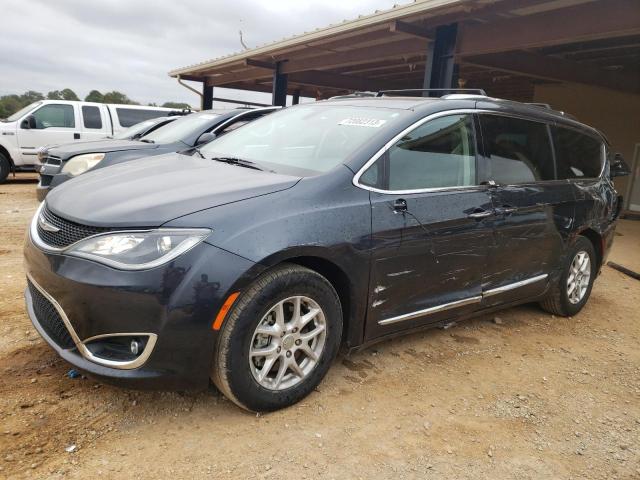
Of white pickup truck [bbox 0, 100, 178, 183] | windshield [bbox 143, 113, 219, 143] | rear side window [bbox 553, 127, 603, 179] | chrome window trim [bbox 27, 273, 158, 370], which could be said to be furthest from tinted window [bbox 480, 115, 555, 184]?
white pickup truck [bbox 0, 100, 178, 183]

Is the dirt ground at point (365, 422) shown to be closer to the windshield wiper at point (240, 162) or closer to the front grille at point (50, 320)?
the front grille at point (50, 320)

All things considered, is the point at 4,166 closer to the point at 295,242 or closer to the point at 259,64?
the point at 259,64

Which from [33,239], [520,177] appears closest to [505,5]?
[520,177]

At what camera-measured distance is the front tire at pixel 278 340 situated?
98.1 inches

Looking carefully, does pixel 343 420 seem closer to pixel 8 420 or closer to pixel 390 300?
pixel 390 300

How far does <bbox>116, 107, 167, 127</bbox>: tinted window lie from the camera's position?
11828 mm

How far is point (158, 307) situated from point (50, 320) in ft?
2.43

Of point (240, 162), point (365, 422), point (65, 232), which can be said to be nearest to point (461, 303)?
point (365, 422)

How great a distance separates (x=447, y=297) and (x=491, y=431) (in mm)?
904

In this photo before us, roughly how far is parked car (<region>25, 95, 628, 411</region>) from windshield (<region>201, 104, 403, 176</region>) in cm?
2

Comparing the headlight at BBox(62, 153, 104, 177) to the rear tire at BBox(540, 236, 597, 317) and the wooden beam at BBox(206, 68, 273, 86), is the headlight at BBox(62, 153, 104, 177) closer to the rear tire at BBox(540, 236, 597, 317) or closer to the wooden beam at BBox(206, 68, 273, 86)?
the rear tire at BBox(540, 236, 597, 317)

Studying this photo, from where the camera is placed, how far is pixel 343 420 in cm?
276

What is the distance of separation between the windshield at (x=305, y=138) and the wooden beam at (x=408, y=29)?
162 inches

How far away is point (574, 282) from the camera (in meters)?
4.72
